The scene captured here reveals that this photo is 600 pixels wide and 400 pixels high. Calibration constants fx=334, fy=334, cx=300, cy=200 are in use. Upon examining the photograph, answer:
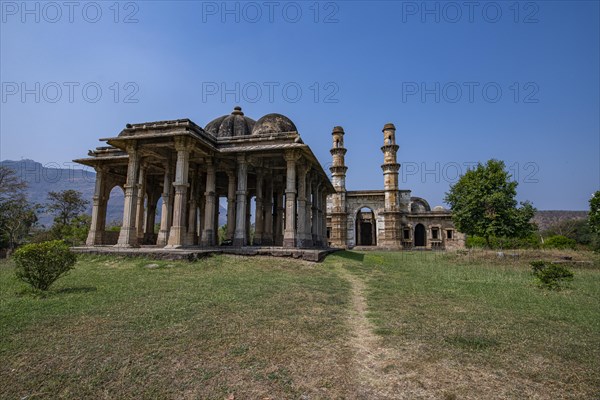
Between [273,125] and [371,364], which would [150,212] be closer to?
[273,125]

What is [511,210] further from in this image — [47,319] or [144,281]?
[47,319]

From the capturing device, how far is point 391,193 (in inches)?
1446

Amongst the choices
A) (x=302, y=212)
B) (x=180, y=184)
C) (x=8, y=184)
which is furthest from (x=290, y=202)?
(x=8, y=184)

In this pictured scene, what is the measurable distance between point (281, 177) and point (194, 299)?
55.2 ft

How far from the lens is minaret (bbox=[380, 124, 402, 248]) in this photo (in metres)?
36.0

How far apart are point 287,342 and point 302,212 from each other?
13.0 metres

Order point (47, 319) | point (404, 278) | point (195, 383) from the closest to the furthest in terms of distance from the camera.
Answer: point (195, 383) < point (47, 319) < point (404, 278)

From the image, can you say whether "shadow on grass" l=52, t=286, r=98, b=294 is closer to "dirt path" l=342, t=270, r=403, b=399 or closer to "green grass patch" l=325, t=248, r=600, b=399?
"dirt path" l=342, t=270, r=403, b=399

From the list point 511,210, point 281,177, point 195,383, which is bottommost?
point 195,383

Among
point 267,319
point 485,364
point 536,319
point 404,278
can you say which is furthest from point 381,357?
point 404,278

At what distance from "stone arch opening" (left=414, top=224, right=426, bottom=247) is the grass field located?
105ft

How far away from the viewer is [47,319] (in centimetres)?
598

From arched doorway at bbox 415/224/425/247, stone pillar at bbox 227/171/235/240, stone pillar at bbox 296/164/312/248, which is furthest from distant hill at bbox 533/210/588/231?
stone pillar at bbox 227/171/235/240

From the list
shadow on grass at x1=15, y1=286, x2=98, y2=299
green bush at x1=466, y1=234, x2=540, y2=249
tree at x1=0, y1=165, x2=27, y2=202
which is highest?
tree at x1=0, y1=165, x2=27, y2=202
